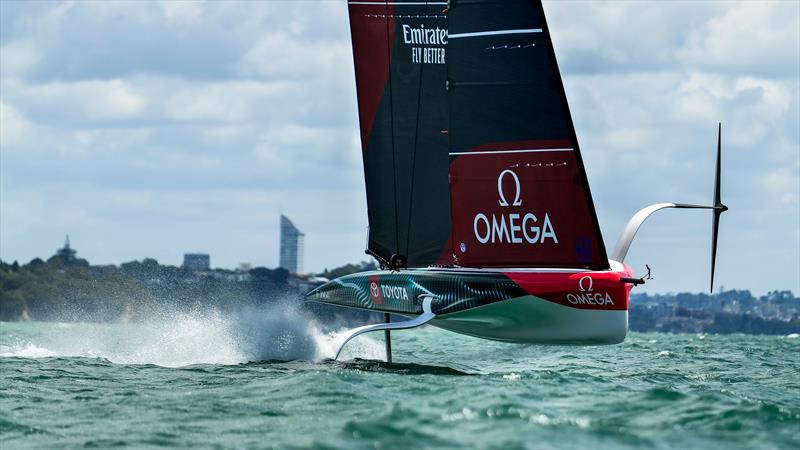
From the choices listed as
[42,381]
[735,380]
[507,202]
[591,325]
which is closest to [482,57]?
[507,202]

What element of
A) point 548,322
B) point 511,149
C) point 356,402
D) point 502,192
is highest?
point 511,149

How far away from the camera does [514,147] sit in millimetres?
18359

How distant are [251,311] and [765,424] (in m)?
12.1

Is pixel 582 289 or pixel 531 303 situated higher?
pixel 582 289

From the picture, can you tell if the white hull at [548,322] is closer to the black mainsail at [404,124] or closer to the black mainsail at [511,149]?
the black mainsail at [511,149]

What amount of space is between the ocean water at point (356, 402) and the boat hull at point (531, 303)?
845 millimetres

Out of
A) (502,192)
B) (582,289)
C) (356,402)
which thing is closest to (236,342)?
(502,192)

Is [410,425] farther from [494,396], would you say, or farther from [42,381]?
[42,381]

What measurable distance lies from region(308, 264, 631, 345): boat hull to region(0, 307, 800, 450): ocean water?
845mm

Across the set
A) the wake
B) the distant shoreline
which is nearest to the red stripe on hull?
the wake

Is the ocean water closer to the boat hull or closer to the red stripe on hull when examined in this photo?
the boat hull

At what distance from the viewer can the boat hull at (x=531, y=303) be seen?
17.8m

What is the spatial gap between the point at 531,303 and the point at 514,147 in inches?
87.4

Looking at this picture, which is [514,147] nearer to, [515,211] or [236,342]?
[515,211]
